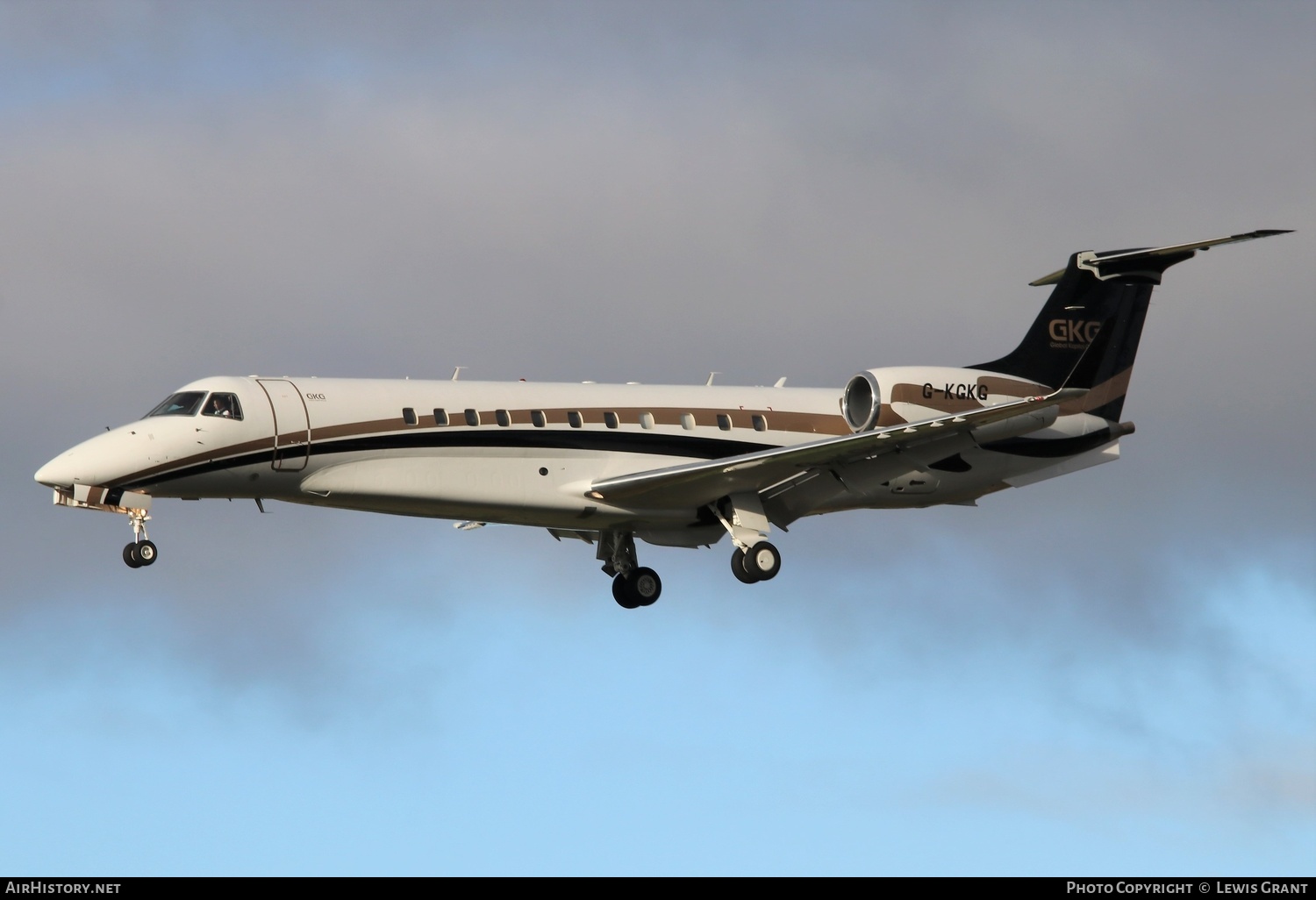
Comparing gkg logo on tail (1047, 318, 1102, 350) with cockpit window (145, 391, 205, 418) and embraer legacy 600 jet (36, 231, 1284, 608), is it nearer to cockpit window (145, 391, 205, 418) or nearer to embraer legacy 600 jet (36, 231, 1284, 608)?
embraer legacy 600 jet (36, 231, 1284, 608)

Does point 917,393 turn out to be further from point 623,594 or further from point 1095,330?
point 623,594

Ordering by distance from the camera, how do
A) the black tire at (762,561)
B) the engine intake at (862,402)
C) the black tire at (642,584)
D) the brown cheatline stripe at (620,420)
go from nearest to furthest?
1. the brown cheatline stripe at (620,420)
2. the black tire at (762,561)
3. the engine intake at (862,402)
4. the black tire at (642,584)

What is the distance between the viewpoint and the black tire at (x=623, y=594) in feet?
125

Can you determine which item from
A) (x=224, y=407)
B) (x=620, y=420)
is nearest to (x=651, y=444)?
(x=620, y=420)

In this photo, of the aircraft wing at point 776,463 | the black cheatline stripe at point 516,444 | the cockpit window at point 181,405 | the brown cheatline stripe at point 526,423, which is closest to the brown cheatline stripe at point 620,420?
the brown cheatline stripe at point 526,423

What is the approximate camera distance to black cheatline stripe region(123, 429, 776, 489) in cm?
3136

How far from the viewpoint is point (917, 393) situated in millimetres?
36938

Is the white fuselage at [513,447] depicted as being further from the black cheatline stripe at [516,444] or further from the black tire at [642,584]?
the black tire at [642,584]

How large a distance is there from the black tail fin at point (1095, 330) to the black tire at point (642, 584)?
871 centimetres

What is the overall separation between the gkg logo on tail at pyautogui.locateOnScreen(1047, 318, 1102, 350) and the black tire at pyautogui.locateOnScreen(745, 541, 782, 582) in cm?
870


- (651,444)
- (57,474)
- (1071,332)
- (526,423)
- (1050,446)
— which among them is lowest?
(57,474)

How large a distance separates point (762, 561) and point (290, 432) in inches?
384

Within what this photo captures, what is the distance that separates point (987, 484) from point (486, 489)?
39.1 feet

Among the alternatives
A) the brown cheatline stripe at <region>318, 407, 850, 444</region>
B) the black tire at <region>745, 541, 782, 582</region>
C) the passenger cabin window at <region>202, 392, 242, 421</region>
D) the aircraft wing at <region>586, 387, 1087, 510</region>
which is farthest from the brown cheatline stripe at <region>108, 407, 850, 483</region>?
the black tire at <region>745, 541, 782, 582</region>
